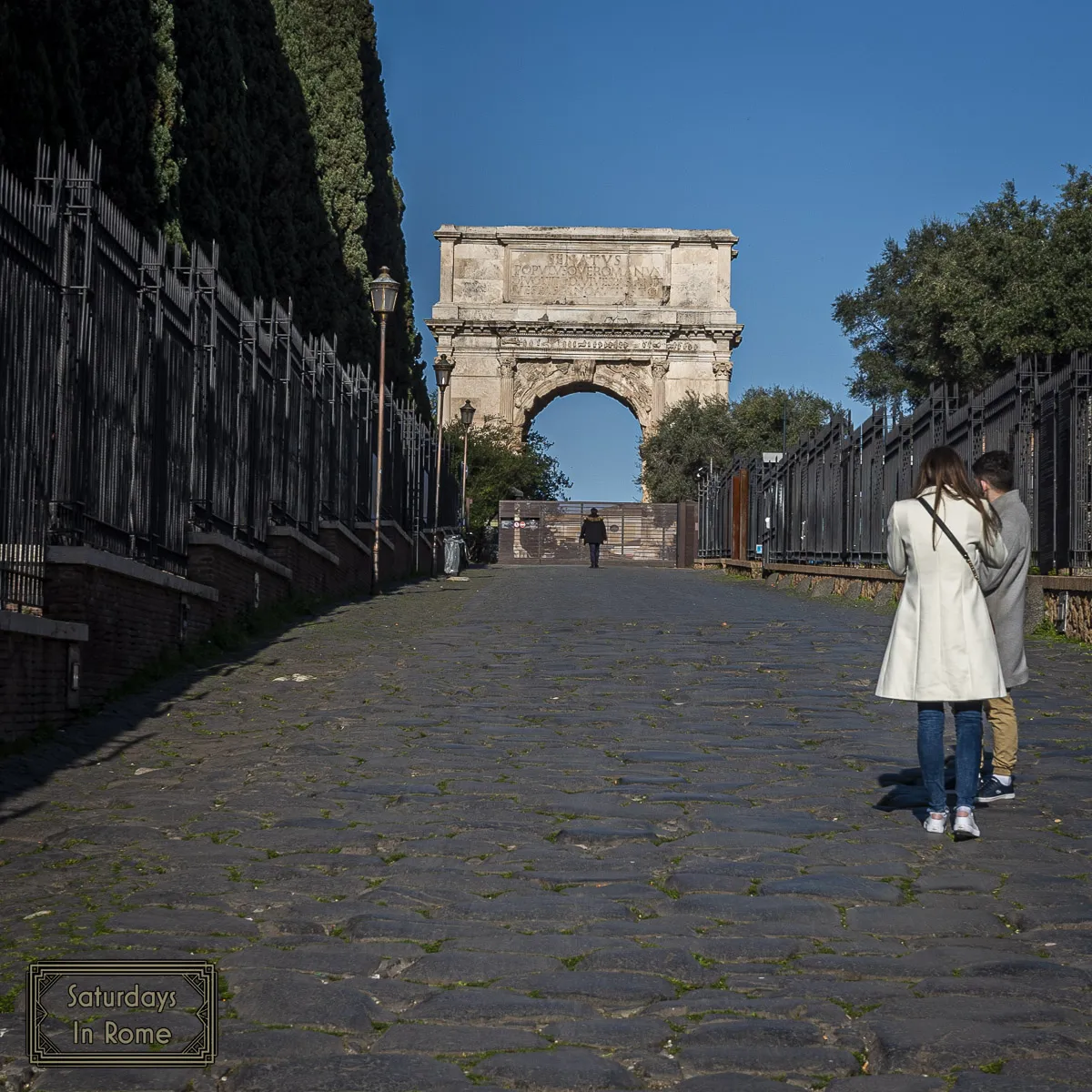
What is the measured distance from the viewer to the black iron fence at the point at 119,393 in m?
7.79

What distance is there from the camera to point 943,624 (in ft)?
20.0

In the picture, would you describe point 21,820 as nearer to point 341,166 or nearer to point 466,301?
point 341,166

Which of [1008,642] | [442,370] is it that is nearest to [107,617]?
[1008,642]

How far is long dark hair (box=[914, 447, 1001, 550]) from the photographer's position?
623 centimetres

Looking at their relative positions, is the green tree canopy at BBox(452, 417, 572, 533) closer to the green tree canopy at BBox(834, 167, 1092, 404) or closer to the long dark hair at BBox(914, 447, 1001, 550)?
the green tree canopy at BBox(834, 167, 1092, 404)

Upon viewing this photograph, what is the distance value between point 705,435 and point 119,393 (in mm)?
61087

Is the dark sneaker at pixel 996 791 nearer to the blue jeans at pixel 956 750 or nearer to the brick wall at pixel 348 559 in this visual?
the blue jeans at pixel 956 750

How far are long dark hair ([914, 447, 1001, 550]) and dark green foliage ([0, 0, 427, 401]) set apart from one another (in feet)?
37.2

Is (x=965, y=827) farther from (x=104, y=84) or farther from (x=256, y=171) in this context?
(x=256, y=171)

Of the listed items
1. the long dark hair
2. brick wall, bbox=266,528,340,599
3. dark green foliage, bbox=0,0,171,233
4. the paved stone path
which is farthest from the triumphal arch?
the long dark hair

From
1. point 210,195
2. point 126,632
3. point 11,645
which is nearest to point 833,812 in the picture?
point 11,645

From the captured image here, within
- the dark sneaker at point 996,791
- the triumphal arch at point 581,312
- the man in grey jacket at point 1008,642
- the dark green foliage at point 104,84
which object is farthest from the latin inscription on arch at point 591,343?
the dark sneaker at point 996,791

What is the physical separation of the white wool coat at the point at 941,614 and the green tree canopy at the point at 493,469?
180 ft

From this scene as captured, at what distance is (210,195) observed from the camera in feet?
81.7
